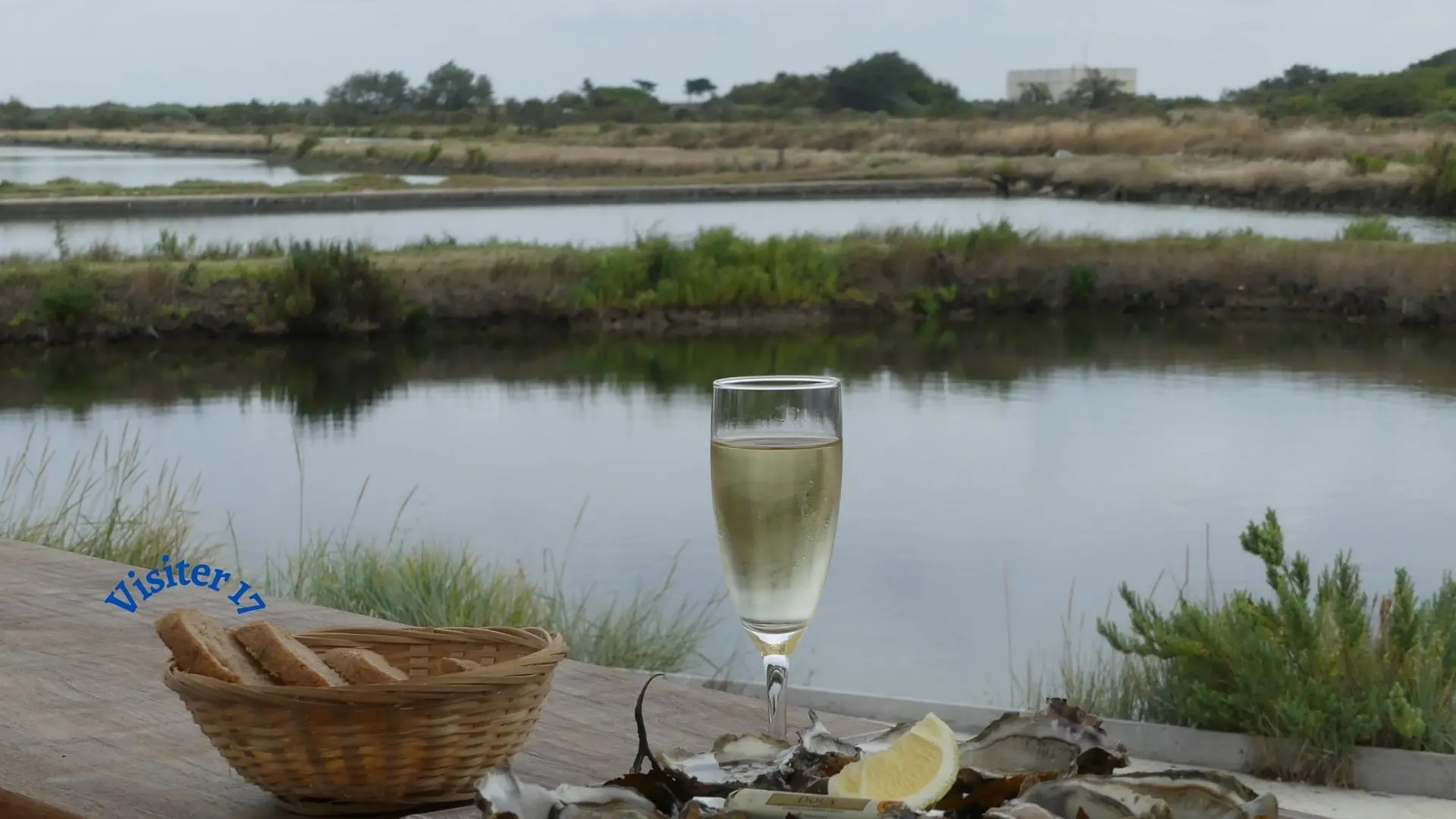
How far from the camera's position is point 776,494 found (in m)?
1.13

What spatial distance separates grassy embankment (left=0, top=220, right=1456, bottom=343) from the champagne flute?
15.1 metres

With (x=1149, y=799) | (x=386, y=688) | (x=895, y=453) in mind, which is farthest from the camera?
(x=895, y=453)

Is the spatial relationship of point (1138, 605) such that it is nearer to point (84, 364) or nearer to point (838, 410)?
point (838, 410)

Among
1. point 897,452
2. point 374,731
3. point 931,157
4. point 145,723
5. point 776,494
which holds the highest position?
point 776,494

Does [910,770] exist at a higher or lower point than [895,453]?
higher

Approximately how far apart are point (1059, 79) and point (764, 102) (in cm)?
958

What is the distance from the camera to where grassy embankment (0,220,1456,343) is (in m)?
15.8

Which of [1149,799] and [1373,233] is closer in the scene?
[1149,799]

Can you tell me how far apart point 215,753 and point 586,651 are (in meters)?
3.03

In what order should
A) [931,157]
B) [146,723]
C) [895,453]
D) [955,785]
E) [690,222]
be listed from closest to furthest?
[955,785]
[146,723]
[895,453]
[690,222]
[931,157]

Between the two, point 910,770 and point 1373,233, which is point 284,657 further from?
point 1373,233

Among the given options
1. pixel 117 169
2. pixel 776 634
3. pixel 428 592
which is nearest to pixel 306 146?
pixel 117 169

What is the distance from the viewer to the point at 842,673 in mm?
6188

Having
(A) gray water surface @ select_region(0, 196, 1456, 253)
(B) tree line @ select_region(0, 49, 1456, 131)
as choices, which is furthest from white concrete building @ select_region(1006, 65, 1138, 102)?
(A) gray water surface @ select_region(0, 196, 1456, 253)
